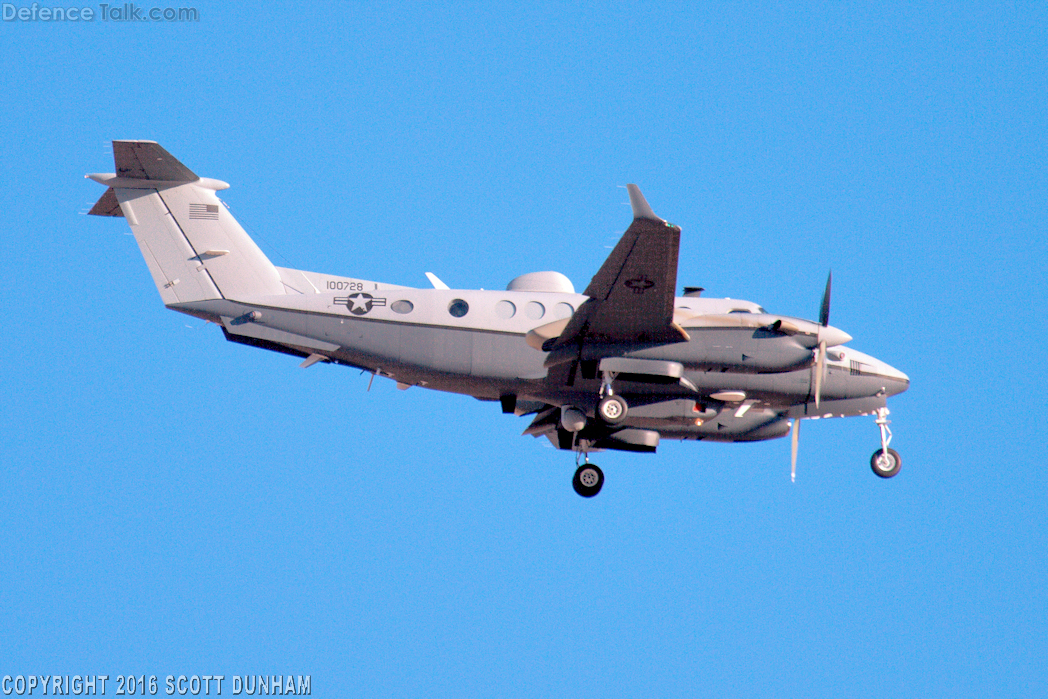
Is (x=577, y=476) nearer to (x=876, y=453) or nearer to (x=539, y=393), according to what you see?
(x=539, y=393)

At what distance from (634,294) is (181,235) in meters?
11.3

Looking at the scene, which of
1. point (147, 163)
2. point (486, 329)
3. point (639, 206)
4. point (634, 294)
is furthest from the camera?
point (147, 163)

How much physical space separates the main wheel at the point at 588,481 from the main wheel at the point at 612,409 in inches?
131

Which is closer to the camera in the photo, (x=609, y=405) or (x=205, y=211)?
(x=609, y=405)

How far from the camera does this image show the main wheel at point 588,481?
2959 cm

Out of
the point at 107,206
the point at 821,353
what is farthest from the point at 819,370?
the point at 107,206

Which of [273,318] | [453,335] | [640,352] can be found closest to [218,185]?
[273,318]

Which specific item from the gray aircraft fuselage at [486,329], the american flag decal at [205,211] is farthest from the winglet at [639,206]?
the american flag decal at [205,211]

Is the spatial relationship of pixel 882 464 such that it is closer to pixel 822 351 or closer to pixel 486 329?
pixel 822 351

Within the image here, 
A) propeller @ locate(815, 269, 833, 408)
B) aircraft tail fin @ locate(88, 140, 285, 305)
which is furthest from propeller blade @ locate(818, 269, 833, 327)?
aircraft tail fin @ locate(88, 140, 285, 305)

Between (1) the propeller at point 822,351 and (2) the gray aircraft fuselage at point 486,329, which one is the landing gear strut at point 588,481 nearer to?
(2) the gray aircraft fuselage at point 486,329

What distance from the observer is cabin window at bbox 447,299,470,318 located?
2698 centimetres

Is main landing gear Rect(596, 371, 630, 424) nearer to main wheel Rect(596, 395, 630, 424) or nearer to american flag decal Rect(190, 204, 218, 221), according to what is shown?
main wheel Rect(596, 395, 630, 424)

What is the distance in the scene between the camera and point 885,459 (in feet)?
98.7
